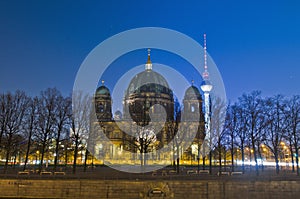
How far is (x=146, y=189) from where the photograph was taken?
26.4 metres

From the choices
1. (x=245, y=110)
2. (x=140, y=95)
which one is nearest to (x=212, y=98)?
(x=245, y=110)

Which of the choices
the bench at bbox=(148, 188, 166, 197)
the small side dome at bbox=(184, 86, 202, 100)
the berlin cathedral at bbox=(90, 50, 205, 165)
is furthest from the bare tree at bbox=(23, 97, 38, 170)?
the small side dome at bbox=(184, 86, 202, 100)

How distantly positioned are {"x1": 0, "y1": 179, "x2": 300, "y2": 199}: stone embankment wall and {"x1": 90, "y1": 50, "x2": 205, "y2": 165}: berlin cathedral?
16150mm

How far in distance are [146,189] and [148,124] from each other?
993 inches

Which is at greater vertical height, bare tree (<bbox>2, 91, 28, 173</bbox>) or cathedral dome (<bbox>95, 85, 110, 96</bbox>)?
cathedral dome (<bbox>95, 85, 110, 96</bbox>)

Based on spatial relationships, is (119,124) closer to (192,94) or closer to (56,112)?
(192,94)

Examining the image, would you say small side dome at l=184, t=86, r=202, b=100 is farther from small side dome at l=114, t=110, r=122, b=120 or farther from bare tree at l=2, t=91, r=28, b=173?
bare tree at l=2, t=91, r=28, b=173

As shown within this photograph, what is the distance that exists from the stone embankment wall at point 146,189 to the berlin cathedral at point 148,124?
16150 millimetres

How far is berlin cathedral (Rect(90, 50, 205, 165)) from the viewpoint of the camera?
4908 centimetres

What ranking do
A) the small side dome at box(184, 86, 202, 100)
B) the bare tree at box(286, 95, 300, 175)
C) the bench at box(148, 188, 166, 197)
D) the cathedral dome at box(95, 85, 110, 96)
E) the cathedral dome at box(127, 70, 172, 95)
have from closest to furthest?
the bench at box(148, 188, 166, 197) < the bare tree at box(286, 95, 300, 175) < the small side dome at box(184, 86, 202, 100) < the cathedral dome at box(95, 85, 110, 96) < the cathedral dome at box(127, 70, 172, 95)

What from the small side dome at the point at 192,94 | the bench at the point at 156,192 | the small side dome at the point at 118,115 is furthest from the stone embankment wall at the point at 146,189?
the small side dome at the point at 118,115

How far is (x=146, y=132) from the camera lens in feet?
163

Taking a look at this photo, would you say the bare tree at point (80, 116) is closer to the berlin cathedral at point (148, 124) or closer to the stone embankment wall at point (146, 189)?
the berlin cathedral at point (148, 124)

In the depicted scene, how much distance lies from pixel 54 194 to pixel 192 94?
64.9 meters
